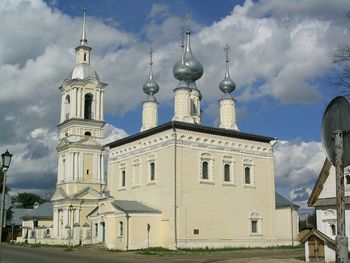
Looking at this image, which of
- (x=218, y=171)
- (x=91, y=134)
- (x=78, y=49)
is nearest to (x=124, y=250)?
(x=218, y=171)

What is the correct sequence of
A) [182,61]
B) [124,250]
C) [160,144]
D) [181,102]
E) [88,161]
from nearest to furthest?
[124,250] < [160,144] < [181,102] < [182,61] < [88,161]

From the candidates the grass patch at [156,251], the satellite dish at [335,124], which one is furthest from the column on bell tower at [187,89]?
the satellite dish at [335,124]

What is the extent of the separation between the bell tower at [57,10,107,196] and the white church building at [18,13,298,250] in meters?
2.30

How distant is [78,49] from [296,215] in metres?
29.7

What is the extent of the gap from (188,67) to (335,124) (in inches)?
1583

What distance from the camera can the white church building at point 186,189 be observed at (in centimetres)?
3647

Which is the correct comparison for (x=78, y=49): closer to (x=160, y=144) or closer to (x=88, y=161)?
(x=88, y=161)

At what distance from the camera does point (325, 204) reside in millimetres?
24656

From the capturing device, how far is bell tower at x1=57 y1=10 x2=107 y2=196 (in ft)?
171

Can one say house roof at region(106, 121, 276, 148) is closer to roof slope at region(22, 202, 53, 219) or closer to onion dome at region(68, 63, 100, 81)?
onion dome at region(68, 63, 100, 81)

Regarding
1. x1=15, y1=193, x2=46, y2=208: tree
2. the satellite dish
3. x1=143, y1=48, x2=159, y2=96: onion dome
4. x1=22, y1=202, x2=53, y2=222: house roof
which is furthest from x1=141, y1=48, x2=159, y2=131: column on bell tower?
x1=15, y1=193, x2=46, y2=208: tree

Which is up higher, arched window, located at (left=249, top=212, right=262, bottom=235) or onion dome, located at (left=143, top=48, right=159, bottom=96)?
onion dome, located at (left=143, top=48, right=159, bottom=96)

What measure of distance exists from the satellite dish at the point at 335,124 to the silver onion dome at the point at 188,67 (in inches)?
1558

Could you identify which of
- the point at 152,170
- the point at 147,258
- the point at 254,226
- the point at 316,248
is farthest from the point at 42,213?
the point at 316,248
